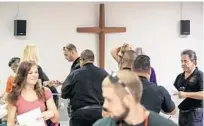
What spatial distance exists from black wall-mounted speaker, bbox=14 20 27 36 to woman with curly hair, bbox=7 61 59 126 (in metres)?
3.83

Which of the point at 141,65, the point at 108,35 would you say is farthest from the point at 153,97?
the point at 108,35

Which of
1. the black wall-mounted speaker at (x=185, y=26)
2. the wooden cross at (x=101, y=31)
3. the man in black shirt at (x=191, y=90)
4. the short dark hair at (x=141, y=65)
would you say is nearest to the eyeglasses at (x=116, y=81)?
the short dark hair at (x=141, y=65)

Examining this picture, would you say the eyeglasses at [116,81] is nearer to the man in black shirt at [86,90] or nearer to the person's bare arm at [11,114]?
the person's bare arm at [11,114]

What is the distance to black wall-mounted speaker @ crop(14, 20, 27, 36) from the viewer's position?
682 cm

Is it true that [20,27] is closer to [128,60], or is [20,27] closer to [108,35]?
[108,35]

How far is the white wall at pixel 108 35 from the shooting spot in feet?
22.7

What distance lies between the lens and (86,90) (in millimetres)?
3777

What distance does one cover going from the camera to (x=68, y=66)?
7082 millimetres

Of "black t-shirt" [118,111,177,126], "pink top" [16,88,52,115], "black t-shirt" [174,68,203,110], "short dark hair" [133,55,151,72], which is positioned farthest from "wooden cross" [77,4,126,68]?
"black t-shirt" [118,111,177,126]

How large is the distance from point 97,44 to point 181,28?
1.63 m

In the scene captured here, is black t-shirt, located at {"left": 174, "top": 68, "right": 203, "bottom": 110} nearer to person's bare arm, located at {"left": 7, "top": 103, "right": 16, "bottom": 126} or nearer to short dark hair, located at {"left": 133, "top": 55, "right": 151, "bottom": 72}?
short dark hair, located at {"left": 133, "top": 55, "right": 151, "bottom": 72}

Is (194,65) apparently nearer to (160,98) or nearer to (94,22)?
(160,98)

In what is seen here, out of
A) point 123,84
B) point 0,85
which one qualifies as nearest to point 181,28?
point 0,85

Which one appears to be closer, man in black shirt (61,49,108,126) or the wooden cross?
man in black shirt (61,49,108,126)
